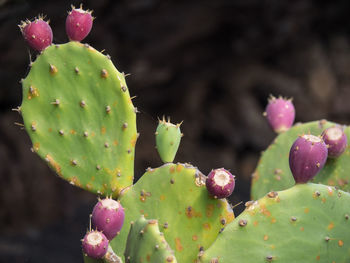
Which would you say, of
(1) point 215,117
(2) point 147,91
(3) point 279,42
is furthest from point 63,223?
(3) point 279,42

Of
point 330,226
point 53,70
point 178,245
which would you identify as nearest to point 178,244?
point 178,245

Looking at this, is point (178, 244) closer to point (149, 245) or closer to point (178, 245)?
point (178, 245)

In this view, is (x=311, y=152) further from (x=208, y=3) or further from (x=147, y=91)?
(x=147, y=91)

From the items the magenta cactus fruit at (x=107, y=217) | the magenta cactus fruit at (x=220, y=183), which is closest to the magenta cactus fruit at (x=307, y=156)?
the magenta cactus fruit at (x=220, y=183)

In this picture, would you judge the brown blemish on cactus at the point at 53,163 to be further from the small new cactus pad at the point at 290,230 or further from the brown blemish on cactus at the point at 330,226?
the brown blemish on cactus at the point at 330,226

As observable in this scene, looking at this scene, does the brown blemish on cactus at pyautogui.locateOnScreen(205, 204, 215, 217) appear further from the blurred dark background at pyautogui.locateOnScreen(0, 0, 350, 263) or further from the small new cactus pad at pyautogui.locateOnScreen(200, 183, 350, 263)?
the blurred dark background at pyautogui.locateOnScreen(0, 0, 350, 263)
